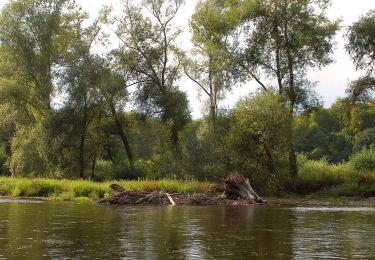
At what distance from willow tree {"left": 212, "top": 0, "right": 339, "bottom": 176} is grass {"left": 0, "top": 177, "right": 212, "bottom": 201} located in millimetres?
11661

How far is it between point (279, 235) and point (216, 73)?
109 ft

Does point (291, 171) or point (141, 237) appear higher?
point (291, 171)

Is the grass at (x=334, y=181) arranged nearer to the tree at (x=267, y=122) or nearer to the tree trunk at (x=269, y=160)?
the tree trunk at (x=269, y=160)

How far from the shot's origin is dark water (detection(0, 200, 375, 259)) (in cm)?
1334

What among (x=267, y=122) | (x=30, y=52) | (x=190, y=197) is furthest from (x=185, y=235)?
(x=30, y=52)

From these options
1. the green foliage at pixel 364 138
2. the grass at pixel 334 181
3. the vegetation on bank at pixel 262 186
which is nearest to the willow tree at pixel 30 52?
the vegetation on bank at pixel 262 186

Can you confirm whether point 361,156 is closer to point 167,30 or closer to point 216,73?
point 216,73

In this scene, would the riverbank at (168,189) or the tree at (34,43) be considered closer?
the riverbank at (168,189)

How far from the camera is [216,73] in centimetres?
4919

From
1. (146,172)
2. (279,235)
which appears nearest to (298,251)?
(279,235)

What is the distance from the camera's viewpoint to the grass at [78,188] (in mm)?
37094

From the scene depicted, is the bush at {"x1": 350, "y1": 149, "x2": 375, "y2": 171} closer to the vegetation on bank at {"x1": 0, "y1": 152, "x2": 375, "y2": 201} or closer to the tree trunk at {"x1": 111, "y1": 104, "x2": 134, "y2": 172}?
the vegetation on bank at {"x1": 0, "y1": 152, "x2": 375, "y2": 201}

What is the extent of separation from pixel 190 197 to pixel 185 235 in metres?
15.6

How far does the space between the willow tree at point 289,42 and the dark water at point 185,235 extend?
2152 cm
